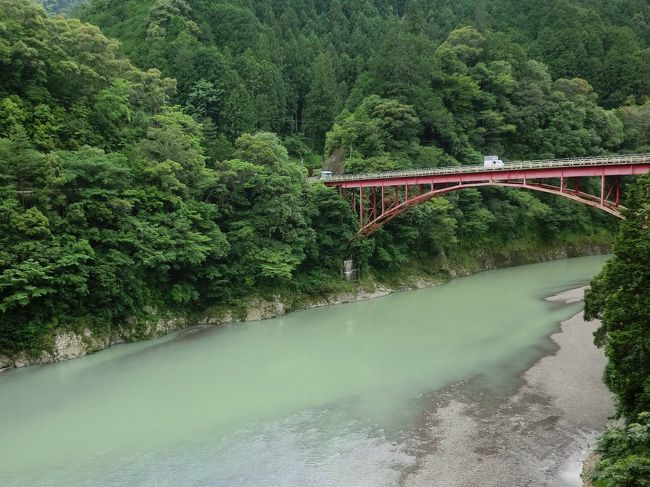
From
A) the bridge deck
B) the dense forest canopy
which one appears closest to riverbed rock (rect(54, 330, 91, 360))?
the dense forest canopy

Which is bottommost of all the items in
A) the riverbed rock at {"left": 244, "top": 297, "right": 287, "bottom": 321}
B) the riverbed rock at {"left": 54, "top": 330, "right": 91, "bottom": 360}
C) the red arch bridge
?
the riverbed rock at {"left": 244, "top": 297, "right": 287, "bottom": 321}

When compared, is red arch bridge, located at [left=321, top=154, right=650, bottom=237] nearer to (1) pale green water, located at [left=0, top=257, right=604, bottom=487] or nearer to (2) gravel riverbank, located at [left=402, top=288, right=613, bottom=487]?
(1) pale green water, located at [left=0, top=257, right=604, bottom=487]

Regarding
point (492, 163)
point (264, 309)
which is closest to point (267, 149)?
point (264, 309)

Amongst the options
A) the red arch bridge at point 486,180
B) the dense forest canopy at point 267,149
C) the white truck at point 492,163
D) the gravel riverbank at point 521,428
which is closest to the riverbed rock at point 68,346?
the dense forest canopy at point 267,149

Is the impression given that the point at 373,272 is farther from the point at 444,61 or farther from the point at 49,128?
the point at 444,61

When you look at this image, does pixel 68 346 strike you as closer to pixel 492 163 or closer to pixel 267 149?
pixel 267 149

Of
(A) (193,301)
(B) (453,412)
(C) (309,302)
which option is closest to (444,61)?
(C) (309,302)
